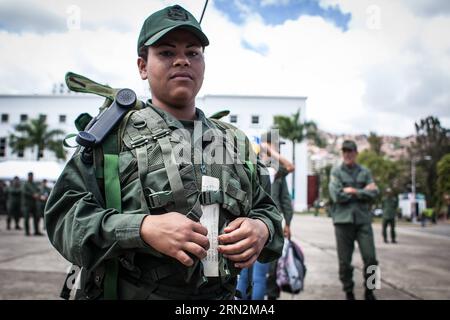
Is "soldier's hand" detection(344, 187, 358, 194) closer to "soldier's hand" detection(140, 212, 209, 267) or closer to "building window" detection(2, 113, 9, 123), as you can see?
"soldier's hand" detection(140, 212, 209, 267)

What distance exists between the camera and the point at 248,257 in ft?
4.14

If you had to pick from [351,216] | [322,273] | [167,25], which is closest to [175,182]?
[167,25]

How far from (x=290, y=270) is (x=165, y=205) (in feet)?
10.8

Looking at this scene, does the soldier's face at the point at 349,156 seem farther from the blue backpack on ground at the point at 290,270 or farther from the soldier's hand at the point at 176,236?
the soldier's hand at the point at 176,236

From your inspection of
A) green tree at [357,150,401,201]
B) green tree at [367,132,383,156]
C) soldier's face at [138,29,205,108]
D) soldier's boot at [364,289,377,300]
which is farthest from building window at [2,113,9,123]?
soldier's face at [138,29,205,108]

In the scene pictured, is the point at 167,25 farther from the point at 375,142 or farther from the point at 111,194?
the point at 375,142

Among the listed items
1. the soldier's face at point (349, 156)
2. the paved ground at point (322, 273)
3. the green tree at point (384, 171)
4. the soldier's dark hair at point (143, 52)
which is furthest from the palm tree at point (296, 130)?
the soldier's dark hair at point (143, 52)

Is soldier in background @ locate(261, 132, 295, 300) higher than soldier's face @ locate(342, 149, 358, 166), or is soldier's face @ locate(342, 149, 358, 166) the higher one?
soldier's face @ locate(342, 149, 358, 166)

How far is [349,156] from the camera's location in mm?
5398

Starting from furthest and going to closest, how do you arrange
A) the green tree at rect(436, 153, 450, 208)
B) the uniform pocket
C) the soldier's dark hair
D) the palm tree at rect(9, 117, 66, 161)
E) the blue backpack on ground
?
the palm tree at rect(9, 117, 66, 161), the green tree at rect(436, 153, 450, 208), the blue backpack on ground, the soldier's dark hair, the uniform pocket

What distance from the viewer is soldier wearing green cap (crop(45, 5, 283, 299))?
120 centimetres

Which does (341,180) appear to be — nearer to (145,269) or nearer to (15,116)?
(145,269)

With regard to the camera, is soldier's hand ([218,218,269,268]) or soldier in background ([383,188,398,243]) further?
soldier in background ([383,188,398,243])
